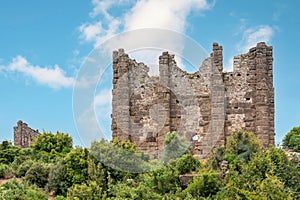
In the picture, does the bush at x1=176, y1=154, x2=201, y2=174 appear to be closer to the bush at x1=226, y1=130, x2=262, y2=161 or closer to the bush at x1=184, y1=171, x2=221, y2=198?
the bush at x1=226, y1=130, x2=262, y2=161

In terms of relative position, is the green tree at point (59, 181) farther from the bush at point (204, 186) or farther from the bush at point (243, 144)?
the bush at point (243, 144)

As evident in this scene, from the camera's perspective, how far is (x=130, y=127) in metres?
Result: 24.4

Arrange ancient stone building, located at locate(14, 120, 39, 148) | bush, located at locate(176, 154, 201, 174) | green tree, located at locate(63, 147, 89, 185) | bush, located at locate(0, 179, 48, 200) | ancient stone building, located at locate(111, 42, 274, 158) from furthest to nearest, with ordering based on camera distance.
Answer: ancient stone building, located at locate(14, 120, 39, 148)
ancient stone building, located at locate(111, 42, 274, 158)
green tree, located at locate(63, 147, 89, 185)
bush, located at locate(176, 154, 201, 174)
bush, located at locate(0, 179, 48, 200)

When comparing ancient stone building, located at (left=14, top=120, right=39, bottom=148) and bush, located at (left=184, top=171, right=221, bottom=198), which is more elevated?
ancient stone building, located at (left=14, top=120, right=39, bottom=148)

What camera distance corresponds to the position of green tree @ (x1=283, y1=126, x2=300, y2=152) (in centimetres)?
2569

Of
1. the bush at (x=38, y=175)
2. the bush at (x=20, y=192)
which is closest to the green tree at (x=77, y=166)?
the bush at (x=38, y=175)

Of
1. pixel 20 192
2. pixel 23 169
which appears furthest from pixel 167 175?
pixel 23 169

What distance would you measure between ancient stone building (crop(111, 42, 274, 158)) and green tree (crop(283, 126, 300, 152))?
10.9 ft

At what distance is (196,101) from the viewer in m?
23.9

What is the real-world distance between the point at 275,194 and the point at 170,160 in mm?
6865

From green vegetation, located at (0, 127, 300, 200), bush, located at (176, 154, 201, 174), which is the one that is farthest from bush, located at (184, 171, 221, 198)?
bush, located at (176, 154, 201, 174)

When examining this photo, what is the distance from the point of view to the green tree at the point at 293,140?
1011 inches

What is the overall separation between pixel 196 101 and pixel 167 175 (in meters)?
6.32

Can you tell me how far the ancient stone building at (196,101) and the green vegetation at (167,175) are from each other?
4.53ft
